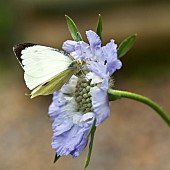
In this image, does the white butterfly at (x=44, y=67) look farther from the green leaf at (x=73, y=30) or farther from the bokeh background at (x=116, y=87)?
the bokeh background at (x=116, y=87)

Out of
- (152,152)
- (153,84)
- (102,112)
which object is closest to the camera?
(102,112)

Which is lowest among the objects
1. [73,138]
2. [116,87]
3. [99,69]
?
[116,87]

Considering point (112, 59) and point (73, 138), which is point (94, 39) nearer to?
point (112, 59)

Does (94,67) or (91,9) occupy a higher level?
(94,67)

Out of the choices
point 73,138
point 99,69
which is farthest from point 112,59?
point 73,138

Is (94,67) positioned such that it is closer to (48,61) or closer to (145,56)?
(48,61)

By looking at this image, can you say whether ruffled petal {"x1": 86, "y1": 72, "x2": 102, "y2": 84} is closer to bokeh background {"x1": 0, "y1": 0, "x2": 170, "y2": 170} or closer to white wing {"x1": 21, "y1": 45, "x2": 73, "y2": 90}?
white wing {"x1": 21, "y1": 45, "x2": 73, "y2": 90}

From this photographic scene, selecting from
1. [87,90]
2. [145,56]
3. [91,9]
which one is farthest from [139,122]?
[87,90]

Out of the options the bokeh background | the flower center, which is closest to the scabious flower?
the flower center
